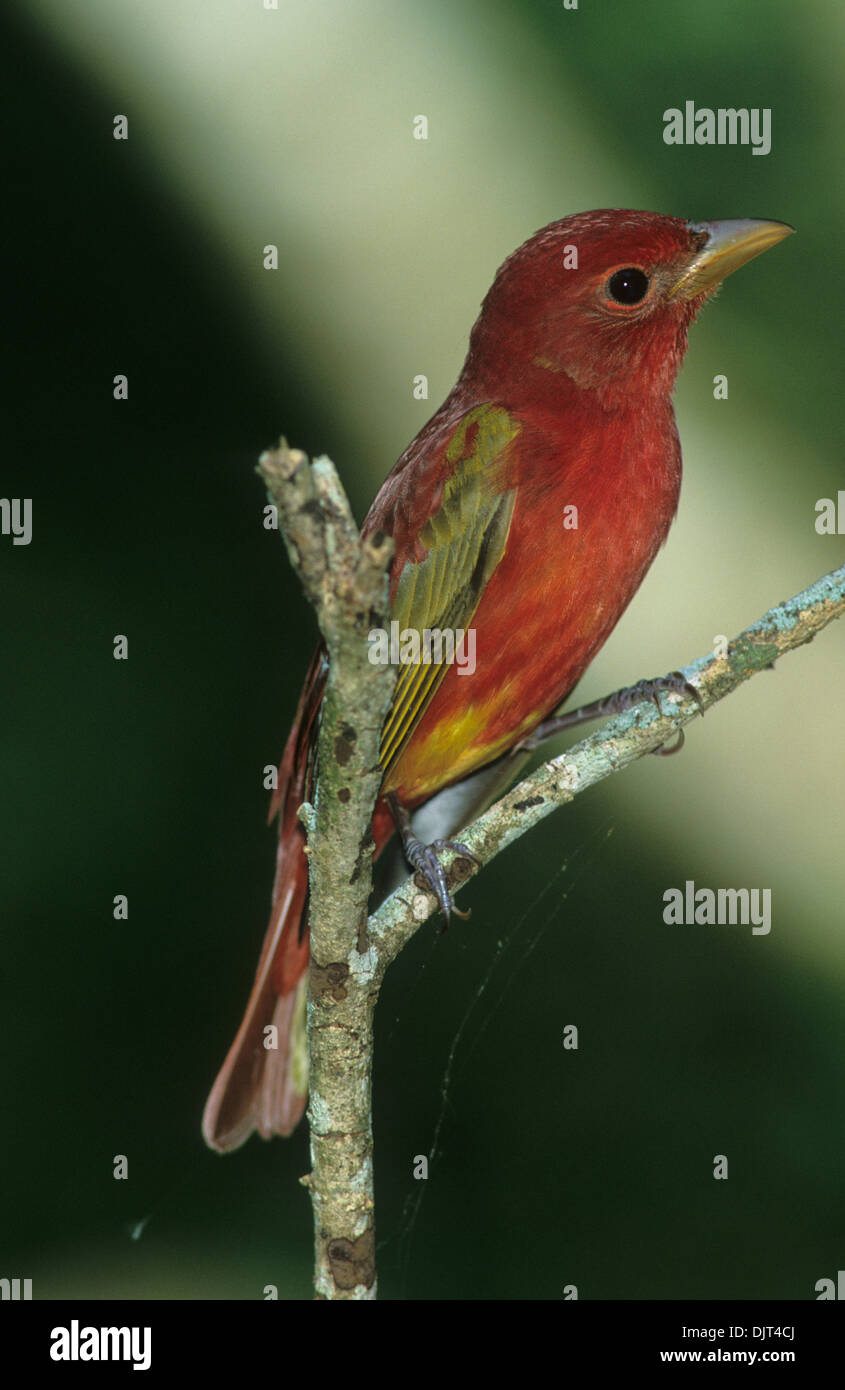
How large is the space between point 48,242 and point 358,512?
3.72 feet

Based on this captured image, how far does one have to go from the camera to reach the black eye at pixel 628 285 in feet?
8.25

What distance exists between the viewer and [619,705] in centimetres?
259

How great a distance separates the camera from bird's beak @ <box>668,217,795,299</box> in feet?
8.16

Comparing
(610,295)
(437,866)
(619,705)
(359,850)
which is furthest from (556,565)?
(359,850)

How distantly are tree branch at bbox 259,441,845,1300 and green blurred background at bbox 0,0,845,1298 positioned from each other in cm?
91

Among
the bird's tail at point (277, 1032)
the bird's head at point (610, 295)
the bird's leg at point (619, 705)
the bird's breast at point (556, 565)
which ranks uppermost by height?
the bird's head at point (610, 295)

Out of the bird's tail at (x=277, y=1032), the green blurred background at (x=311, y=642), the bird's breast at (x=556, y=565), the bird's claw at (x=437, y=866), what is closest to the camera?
the bird's claw at (x=437, y=866)

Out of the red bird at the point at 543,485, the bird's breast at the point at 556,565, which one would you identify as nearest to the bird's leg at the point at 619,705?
the red bird at the point at 543,485

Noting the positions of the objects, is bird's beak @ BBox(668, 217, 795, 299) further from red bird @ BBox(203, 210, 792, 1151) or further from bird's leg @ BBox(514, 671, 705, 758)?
bird's leg @ BBox(514, 671, 705, 758)

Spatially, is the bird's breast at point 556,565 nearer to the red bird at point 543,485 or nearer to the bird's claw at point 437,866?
the red bird at point 543,485

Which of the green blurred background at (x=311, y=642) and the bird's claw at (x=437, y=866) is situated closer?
the bird's claw at (x=437, y=866)

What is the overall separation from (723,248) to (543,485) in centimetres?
58

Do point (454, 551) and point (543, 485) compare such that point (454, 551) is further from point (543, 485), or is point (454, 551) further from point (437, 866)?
point (437, 866)

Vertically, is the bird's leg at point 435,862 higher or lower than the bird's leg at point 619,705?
lower
